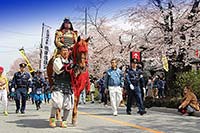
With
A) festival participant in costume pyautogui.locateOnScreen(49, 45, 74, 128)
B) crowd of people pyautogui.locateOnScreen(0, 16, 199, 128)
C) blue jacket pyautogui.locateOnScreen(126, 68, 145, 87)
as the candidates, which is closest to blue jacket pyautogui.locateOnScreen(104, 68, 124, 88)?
crowd of people pyautogui.locateOnScreen(0, 16, 199, 128)

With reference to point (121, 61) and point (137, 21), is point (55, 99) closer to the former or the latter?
point (137, 21)

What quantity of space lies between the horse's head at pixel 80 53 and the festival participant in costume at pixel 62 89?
26 cm

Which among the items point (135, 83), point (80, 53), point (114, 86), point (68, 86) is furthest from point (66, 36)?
point (135, 83)

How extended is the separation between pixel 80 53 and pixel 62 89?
3.05 ft

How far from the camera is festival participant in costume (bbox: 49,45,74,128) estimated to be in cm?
814

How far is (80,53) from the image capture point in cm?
810

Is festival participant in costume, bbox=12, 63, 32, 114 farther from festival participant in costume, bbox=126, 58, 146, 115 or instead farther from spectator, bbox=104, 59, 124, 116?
festival participant in costume, bbox=126, 58, 146, 115

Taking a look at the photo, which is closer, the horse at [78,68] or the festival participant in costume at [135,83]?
the horse at [78,68]

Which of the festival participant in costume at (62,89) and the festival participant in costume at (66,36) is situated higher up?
the festival participant in costume at (66,36)

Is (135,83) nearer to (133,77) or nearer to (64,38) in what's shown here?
(133,77)

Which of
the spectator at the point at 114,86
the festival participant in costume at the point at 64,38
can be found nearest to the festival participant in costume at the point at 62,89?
the festival participant in costume at the point at 64,38

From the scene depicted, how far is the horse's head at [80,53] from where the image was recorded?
26.6 feet

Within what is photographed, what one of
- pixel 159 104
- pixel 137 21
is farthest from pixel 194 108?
pixel 137 21

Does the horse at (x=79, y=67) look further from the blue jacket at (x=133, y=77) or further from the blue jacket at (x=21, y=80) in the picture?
the blue jacket at (x=21, y=80)
